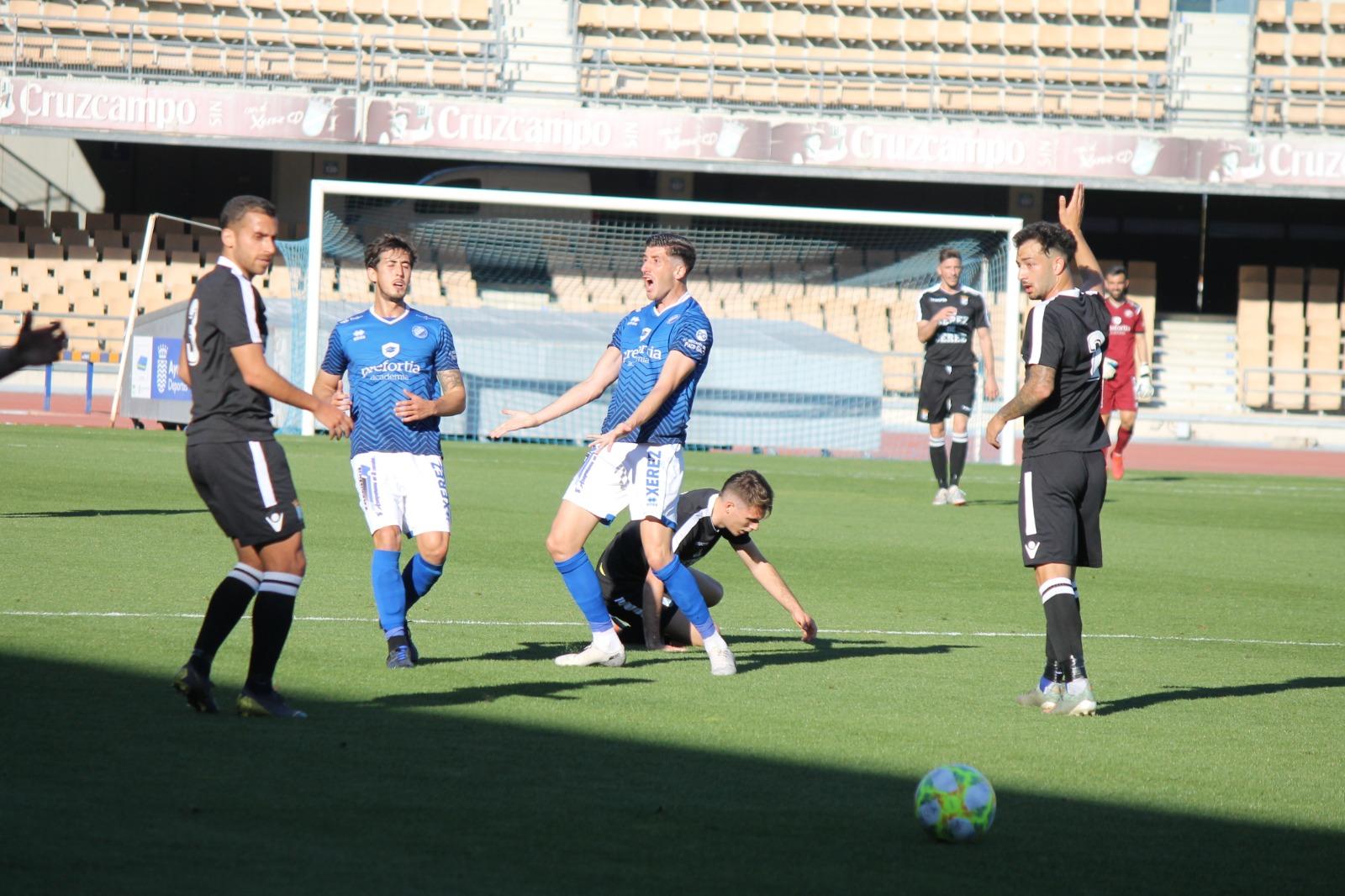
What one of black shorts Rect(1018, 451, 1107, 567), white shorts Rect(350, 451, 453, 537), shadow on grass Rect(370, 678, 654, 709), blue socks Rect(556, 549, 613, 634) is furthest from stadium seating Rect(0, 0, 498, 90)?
black shorts Rect(1018, 451, 1107, 567)

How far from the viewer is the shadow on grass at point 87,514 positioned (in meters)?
11.2

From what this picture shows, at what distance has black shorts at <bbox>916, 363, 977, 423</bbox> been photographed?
1475 centimetres

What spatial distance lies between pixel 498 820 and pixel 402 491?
275cm

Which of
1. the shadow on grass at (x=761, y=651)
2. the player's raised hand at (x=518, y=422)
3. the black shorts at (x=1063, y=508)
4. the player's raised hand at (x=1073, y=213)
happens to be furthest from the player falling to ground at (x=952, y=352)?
the black shorts at (x=1063, y=508)

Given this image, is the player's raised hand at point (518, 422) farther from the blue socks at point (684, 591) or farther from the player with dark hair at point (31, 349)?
the player with dark hair at point (31, 349)

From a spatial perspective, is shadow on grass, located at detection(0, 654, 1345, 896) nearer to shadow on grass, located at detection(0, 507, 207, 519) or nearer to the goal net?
shadow on grass, located at detection(0, 507, 207, 519)

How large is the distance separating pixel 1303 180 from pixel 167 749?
87.4 ft

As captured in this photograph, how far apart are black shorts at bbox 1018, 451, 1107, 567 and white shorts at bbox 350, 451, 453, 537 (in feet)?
8.23

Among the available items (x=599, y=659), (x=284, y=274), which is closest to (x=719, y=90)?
(x=284, y=274)

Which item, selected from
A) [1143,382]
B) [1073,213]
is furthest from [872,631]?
[1143,382]

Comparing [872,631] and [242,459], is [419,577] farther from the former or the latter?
[872,631]

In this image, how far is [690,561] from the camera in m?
7.46

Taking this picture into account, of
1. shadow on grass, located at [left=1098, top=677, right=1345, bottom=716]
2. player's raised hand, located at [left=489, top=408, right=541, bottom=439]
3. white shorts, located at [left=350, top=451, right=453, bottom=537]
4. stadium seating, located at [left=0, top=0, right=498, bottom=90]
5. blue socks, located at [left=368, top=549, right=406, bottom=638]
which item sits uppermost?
stadium seating, located at [left=0, top=0, right=498, bottom=90]

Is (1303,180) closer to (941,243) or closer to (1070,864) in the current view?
(941,243)
